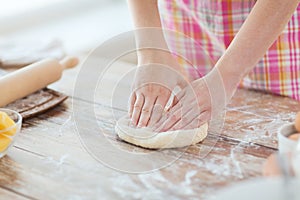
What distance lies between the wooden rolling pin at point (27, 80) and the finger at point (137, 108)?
307 mm

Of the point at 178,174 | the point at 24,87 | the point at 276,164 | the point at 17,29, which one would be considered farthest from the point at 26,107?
the point at 17,29

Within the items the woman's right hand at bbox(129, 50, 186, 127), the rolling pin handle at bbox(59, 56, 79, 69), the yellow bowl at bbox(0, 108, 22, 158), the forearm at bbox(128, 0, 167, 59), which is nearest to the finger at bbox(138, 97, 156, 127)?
the woman's right hand at bbox(129, 50, 186, 127)

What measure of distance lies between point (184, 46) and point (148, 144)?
1.88 ft

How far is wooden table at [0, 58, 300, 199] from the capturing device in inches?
38.6

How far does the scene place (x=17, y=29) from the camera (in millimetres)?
2908

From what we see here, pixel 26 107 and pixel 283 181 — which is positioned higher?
pixel 283 181

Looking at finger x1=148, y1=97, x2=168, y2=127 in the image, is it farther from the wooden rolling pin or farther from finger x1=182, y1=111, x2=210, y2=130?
the wooden rolling pin

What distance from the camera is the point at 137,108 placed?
1245 mm

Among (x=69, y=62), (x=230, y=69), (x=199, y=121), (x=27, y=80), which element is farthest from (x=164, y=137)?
(x=69, y=62)

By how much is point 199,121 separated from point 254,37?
8.6 inches

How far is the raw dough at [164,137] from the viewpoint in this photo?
1.14 metres

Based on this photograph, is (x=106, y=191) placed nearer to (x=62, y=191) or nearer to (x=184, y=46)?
(x=62, y=191)

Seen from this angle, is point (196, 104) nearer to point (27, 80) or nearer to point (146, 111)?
point (146, 111)

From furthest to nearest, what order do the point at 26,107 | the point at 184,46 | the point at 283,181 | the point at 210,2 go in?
the point at 184,46
the point at 210,2
the point at 26,107
the point at 283,181
